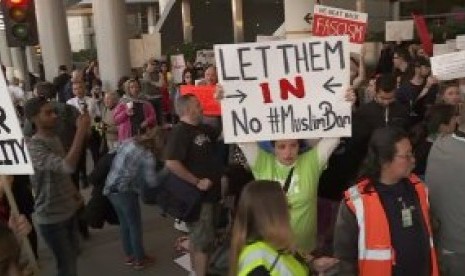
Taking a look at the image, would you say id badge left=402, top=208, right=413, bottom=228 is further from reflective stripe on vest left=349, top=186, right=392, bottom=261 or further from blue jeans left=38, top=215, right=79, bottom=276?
blue jeans left=38, top=215, right=79, bottom=276

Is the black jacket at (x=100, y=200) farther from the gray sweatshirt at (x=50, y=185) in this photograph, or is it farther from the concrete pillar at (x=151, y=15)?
the concrete pillar at (x=151, y=15)

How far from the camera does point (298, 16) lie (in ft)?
47.9

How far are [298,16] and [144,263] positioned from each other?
9.57 m

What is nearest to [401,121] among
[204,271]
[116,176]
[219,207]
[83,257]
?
[219,207]

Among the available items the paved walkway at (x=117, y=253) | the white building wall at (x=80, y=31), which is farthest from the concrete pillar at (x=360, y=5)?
the white building wall at (x=80, y=31)

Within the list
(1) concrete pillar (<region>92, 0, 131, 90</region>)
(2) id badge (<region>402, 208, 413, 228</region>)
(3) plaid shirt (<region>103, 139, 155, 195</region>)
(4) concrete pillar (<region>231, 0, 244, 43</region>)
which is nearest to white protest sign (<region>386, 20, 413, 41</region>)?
(1) concrete pillar (<region>92, 0, 131, 90</region>)

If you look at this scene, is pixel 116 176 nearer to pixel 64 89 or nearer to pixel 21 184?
pixel 21 184

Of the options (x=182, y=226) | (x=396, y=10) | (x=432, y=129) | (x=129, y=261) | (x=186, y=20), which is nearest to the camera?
(x=432, y=129)

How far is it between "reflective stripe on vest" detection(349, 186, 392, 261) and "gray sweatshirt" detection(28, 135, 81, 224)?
7.70 feet

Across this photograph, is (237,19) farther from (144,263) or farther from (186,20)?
(144,263)

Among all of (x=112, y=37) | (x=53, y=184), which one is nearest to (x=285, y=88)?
(x=53, y=184)

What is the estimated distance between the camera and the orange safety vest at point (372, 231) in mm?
3021

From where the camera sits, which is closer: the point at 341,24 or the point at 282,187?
the point at 282,187

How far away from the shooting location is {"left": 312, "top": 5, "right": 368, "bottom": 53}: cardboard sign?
6.75 m
